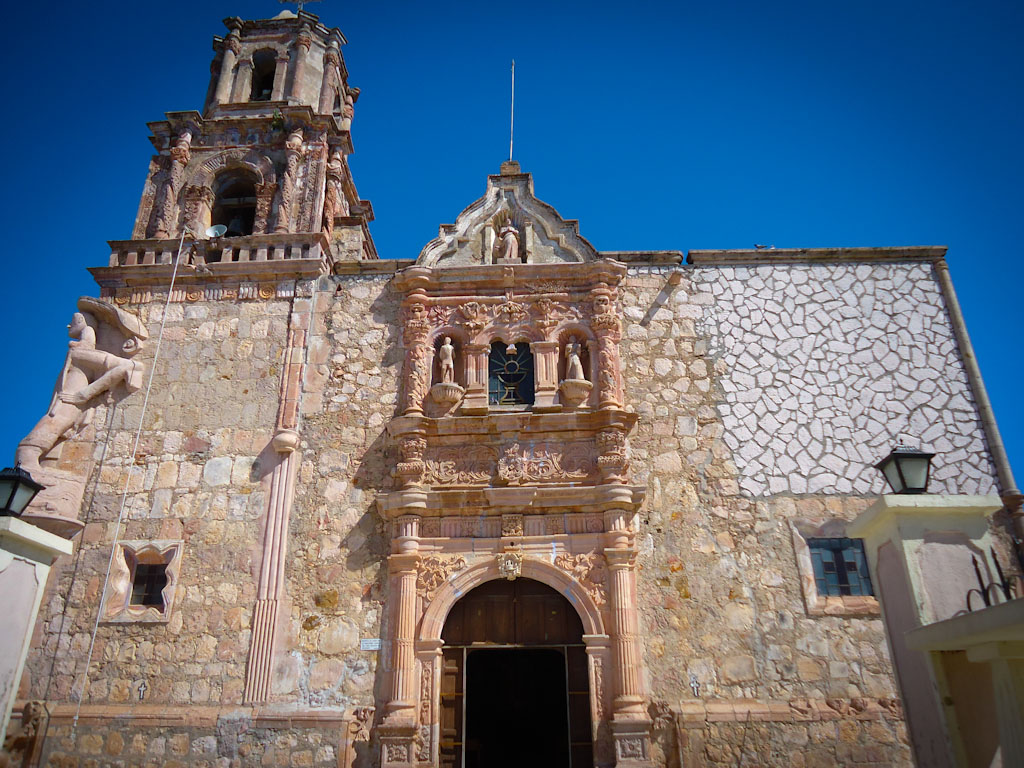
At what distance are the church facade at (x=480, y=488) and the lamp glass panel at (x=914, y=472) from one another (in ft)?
13.6

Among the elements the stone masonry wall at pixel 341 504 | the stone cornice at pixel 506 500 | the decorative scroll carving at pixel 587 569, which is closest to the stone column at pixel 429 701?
the stone masonry wall at pixel 341 504

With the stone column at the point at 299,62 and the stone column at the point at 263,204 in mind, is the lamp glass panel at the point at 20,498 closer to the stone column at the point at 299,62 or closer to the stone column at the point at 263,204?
the stone column at the point at 263,204

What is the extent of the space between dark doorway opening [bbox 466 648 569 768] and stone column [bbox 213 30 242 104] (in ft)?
35.9

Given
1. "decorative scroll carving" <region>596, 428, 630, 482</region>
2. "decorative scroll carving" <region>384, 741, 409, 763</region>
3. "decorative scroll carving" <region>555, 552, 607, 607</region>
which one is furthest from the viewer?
"decorative scroll carving" <region>596, 428, 630, 482</region>

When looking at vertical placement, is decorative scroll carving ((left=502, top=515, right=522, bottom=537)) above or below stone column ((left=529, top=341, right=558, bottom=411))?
below

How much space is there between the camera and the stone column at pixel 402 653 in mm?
8969

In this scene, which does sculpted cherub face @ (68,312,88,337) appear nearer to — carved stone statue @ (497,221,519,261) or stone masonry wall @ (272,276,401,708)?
stone masonry wall @ (272,276,401,708)

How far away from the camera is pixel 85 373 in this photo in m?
11.5

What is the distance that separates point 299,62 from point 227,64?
1.41 meters

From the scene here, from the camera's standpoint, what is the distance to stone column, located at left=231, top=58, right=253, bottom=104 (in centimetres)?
1456

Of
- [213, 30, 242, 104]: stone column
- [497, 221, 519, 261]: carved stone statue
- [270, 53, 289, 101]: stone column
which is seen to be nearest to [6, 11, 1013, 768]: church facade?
[497, 221, 519, 261]: carved stone statue

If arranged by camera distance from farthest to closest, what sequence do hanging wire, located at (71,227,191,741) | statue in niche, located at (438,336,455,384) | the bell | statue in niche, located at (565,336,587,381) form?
the bell < statue in niche, located at (438,336,455,384) < statue in niche, located at (565,336,587,381) < hanging wire, located at (71,227,191,741)

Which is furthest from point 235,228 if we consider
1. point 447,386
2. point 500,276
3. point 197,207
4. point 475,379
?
point 475,379

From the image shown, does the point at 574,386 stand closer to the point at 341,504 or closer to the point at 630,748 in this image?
the point at 341,504
